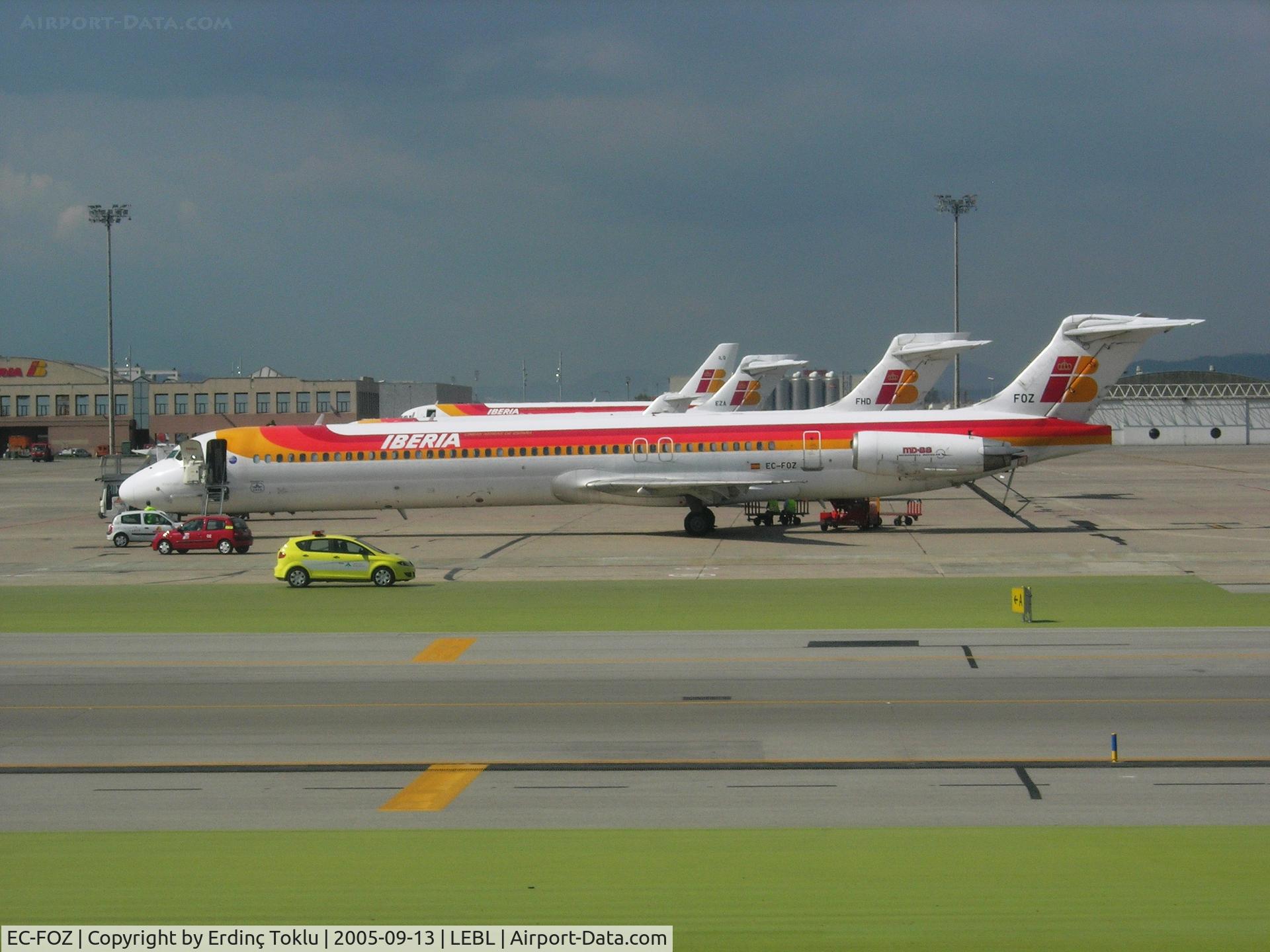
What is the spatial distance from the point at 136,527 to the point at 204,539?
4289 mm

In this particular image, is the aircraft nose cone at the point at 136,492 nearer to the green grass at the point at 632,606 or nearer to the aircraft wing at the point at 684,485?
the green grass at the point at 632,606

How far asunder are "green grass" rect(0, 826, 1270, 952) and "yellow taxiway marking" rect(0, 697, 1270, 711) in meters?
5.50

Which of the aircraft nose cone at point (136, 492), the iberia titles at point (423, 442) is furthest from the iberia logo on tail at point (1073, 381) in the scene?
the aircraft nose cone at point (136, 492)

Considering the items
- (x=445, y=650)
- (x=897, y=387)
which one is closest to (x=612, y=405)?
(x=897, y=387)

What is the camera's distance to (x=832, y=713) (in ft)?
60.6

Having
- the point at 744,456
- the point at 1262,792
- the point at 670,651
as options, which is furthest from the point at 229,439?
the point at 1262,792

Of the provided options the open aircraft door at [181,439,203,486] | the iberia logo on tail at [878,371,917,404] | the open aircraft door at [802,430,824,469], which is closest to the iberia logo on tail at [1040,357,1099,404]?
the open aircraft door at [802,430,824,469]

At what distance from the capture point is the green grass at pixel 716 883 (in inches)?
435

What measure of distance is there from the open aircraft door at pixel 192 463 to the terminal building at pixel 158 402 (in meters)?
79.2

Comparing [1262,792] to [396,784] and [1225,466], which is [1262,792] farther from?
[1225,466]

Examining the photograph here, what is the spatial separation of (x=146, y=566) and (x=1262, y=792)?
108ft

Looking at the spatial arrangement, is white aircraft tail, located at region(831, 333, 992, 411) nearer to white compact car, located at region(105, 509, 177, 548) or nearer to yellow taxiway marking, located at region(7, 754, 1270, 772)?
white compact car, located at region(105, 509, 177, 548)

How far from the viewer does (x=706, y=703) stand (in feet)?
63.4

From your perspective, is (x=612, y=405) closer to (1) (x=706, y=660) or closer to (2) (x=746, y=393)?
(2) (x=746, y=393)
